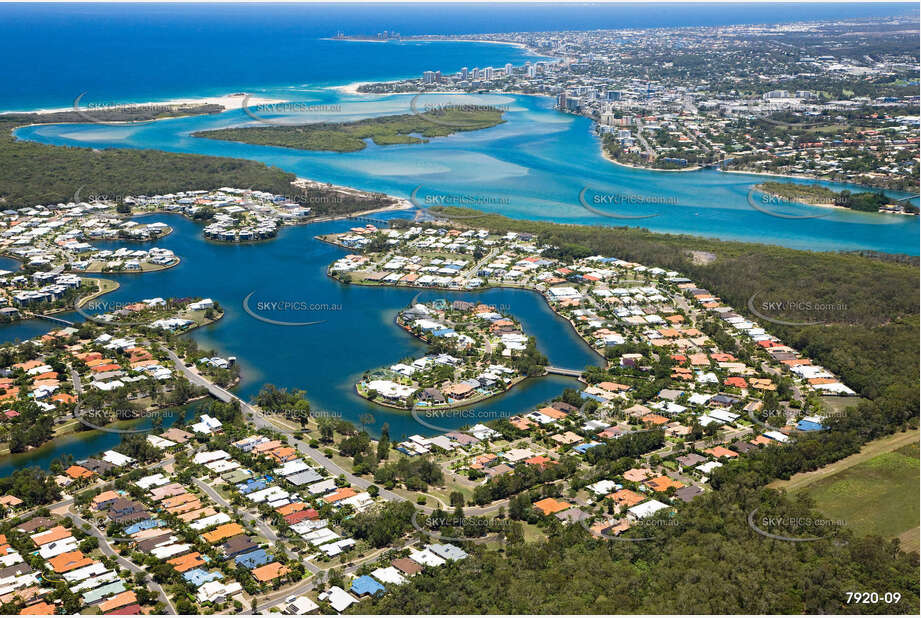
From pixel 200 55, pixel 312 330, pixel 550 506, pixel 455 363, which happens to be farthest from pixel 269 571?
pixel 200 55

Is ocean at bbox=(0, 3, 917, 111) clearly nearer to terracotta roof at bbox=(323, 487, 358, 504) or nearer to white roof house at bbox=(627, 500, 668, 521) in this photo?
terracotta roof at bbox=(323, 487, 358, 504)

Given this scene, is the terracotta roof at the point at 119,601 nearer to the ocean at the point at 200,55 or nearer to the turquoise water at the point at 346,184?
the turquoise water at the point at 346,184

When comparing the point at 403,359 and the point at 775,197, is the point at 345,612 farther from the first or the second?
the point at 775,197

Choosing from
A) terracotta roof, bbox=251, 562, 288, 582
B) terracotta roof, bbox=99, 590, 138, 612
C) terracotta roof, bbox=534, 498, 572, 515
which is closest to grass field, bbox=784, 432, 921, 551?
terracotta roof, bbox=534, 498, 572, 515

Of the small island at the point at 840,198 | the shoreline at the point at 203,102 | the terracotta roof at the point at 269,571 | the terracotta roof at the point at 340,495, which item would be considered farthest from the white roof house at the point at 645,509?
the shoreline at the point at 203,102

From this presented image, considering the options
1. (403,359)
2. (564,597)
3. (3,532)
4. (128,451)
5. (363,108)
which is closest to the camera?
(564,597)

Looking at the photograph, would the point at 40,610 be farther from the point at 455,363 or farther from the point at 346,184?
the point at 346,184

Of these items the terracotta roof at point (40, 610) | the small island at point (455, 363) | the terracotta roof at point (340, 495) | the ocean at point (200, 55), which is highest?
the ocean at point (200, 55)

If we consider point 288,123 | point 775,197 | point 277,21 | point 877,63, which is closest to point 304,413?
point 775,197
